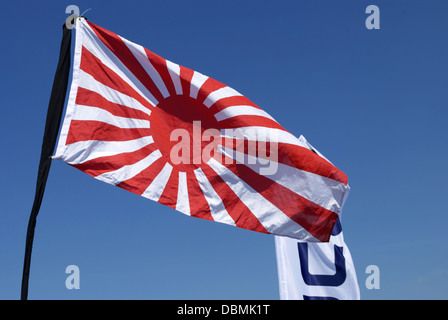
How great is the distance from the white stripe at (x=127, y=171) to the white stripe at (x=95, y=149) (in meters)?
0.25

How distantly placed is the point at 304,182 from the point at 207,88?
2.41 metres

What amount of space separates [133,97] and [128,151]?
1.06m

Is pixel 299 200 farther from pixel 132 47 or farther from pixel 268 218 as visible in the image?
pixel 132 47

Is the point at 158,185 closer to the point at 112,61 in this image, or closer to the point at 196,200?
the point at 196,200

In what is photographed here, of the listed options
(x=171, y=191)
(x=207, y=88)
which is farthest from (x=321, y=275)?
(x=171, y=191)

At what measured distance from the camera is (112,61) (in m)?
10.4

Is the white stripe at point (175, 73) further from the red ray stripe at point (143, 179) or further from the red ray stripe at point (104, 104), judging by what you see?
the red ray stripe at point (143, 179)

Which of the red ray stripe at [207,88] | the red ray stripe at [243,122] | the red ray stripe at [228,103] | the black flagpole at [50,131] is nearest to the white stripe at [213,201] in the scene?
the red ray stripe at [243,122]

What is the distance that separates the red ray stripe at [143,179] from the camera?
9578mm

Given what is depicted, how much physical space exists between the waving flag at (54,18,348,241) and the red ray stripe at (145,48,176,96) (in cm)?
2

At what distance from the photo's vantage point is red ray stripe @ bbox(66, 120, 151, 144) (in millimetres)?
9266

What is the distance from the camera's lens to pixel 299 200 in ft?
36.3
